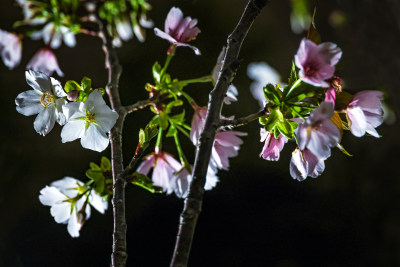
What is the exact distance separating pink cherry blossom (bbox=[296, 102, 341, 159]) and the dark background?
0.99 meters

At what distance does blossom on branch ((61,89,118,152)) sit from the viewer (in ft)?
1.47

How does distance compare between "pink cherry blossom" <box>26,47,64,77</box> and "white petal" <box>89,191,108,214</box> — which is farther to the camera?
"pink cherry blossom" <box>26,47,64,77</box>

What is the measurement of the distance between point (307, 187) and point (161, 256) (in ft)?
1.93

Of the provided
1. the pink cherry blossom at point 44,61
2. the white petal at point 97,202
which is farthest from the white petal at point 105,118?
the pink cherry blossom at point 44,61

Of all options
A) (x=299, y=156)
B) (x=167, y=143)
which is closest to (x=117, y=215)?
(x=299, y=156)

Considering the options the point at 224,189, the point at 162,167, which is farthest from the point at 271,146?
the point at 224,189

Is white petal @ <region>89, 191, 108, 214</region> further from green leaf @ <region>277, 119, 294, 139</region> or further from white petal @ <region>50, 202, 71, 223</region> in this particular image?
green leaf @ <region>277, 119, 294, 139</region>

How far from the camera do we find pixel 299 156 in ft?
1.50

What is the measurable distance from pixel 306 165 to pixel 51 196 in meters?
0.26

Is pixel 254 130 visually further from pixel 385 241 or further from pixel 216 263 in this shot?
pixel 385 241

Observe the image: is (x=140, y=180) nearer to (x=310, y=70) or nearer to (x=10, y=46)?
(x=310, y=70)

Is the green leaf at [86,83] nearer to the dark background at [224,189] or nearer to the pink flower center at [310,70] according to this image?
the pink flower center at [310,70]

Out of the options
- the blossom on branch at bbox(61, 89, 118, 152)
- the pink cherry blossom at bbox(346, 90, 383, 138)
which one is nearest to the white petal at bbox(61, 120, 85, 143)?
the blossom on branch at bbox(61, 89, 118, 152)

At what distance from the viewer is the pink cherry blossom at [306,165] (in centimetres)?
45
